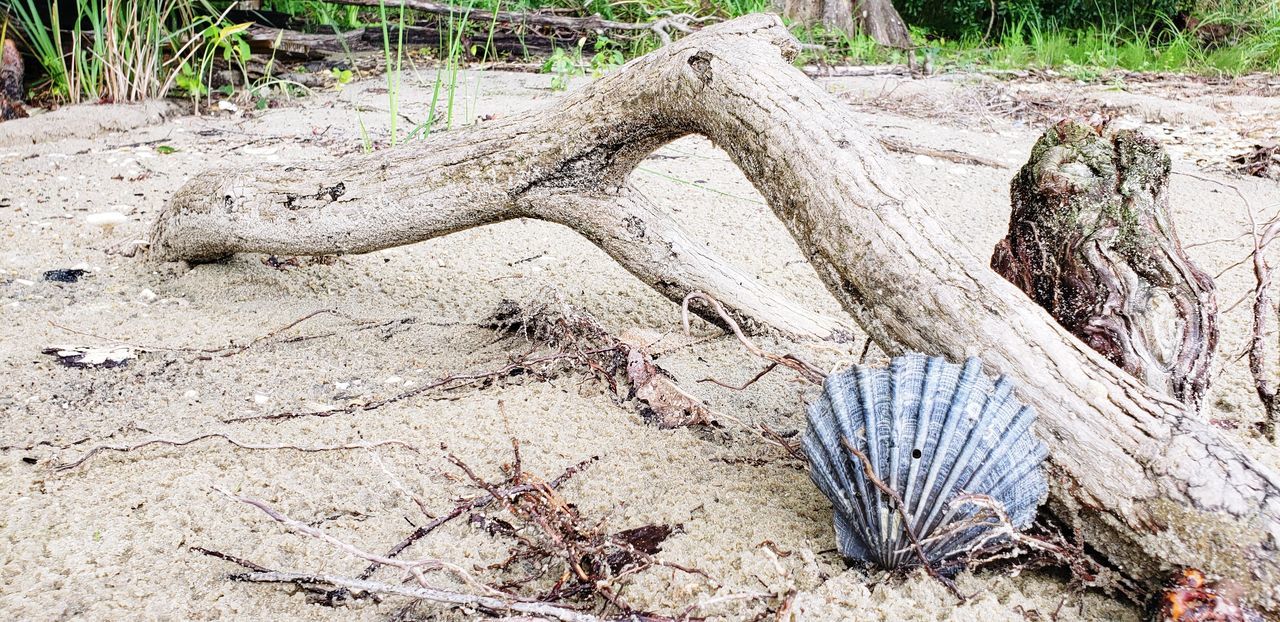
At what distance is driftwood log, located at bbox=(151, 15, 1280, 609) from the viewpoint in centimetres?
135

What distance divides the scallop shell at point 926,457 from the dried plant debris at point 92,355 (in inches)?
75.0

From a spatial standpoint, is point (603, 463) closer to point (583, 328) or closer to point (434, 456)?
point (434, 456)

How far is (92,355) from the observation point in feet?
7.64

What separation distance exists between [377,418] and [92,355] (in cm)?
94

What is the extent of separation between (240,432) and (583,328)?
0.85 metres

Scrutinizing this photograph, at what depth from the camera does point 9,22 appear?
5219mm

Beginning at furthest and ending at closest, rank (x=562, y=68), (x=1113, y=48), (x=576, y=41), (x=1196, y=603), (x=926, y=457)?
(x=1113, y=48)
(x=576, y=41)
(x=562, y=68)
(x=926, y=457)
(x=1196, y=603)

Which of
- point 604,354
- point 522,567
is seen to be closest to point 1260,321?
point 604,354

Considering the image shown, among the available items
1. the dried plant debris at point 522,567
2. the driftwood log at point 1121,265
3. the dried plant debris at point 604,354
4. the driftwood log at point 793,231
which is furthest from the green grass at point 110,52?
the driftwood log at point 1121,265

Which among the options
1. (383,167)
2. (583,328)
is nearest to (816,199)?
(583,328)

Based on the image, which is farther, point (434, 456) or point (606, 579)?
point (434, 456)

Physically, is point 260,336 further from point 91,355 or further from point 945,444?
point 945,444

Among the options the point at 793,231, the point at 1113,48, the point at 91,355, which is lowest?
the point at 91,355

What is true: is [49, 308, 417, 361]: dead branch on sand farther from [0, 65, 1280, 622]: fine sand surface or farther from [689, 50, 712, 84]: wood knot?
[689, 50, 712, 84]: wood knot
